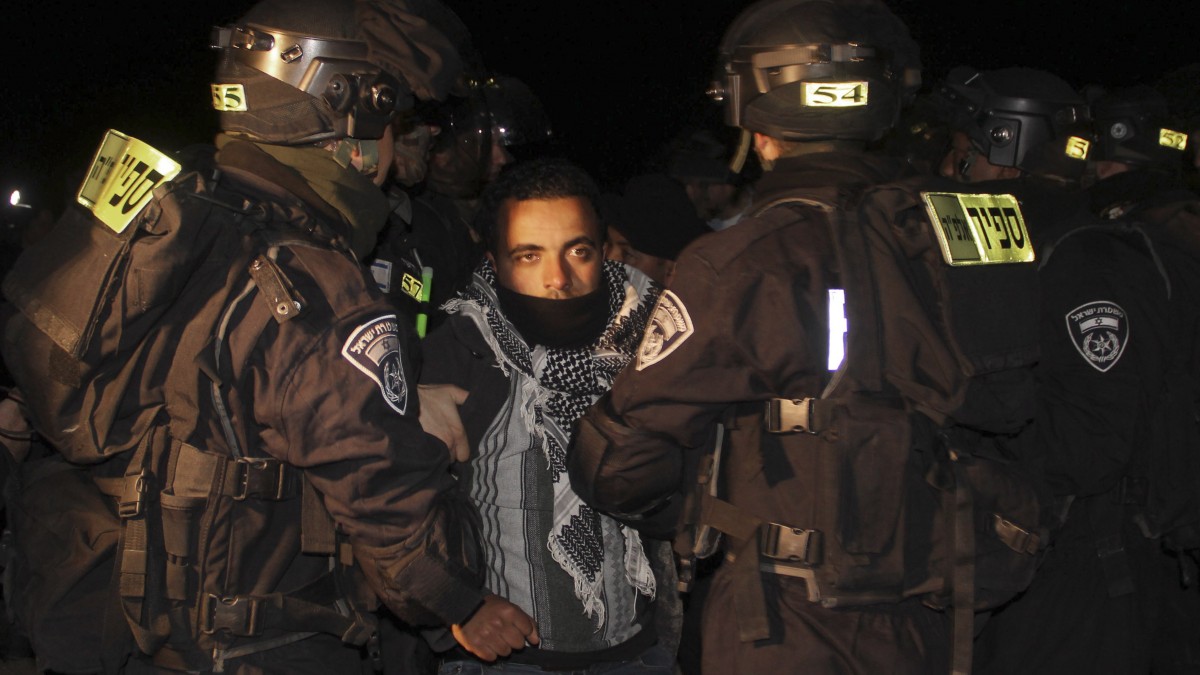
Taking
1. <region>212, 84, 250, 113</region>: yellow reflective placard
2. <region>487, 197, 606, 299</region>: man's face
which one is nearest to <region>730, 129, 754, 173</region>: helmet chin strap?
<region>487, 197, 606, 299</region>: man's face

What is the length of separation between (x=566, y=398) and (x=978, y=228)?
45.6 inches

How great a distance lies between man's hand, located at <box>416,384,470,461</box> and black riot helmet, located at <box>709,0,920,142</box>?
1.03 meters

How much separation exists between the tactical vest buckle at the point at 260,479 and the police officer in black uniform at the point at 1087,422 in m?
2.32

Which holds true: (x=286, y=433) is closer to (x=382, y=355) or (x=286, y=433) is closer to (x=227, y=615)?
(x=382, y=355)

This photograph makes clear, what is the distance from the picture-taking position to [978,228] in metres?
2.68

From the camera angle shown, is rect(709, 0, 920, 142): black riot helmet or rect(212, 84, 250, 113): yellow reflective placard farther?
rect(709, 0, 920, 142): black riot helmet

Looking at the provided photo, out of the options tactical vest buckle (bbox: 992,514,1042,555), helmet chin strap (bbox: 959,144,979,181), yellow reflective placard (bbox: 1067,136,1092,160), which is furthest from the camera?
helmet chin strap (bbox: 959,144,979,181)

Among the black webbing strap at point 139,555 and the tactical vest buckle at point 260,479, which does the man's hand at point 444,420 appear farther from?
the black webbing strap at point 139,555

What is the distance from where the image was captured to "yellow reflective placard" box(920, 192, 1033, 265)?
258 cm

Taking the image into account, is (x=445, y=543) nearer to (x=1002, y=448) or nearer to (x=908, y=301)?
(x=908, y=301)

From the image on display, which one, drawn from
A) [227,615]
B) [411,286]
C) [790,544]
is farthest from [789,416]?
[411,286]

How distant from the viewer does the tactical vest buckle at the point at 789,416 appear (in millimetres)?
2486

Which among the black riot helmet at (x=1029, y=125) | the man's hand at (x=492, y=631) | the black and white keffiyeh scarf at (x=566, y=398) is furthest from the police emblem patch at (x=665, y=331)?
the black riot helmet at (x=1029, y=125)

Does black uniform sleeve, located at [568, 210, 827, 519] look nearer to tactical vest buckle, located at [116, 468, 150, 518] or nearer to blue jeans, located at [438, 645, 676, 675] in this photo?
blue jeans, located at [438, 645, 676, 675]
